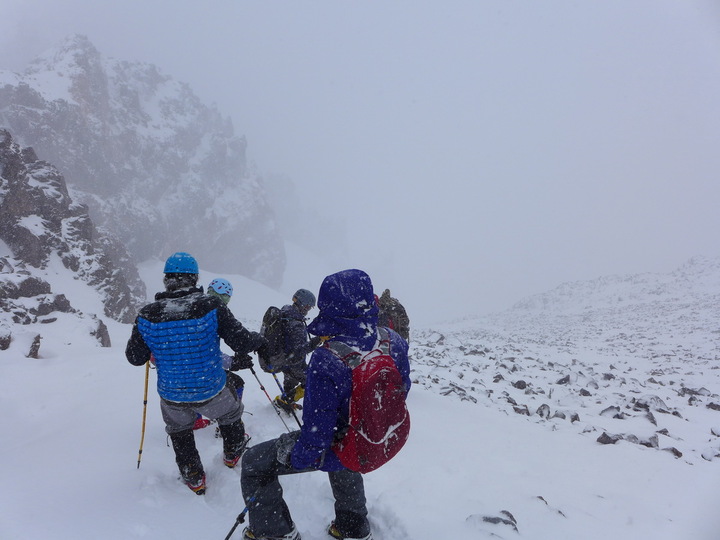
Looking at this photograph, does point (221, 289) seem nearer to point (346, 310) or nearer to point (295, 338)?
point (295, 338)

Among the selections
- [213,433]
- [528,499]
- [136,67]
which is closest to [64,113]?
[136,67]

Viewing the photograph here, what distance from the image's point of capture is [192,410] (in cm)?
372

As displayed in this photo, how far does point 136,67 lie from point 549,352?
99.6 metres

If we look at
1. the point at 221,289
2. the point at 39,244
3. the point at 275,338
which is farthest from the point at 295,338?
the point at 39,244

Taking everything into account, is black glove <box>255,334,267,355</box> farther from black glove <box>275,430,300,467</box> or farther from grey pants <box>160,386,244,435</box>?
black glove <box>275,430,300,467</box>

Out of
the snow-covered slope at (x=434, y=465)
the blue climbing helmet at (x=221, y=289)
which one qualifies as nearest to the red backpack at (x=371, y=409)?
the snow-covered slope at (x=434, y=465)

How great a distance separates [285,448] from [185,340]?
150cm

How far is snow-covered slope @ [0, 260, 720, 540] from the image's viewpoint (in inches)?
130

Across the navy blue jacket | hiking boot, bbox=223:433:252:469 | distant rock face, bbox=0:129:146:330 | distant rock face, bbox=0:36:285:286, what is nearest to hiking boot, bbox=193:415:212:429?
hiking boot, bbox=223:433:252:469

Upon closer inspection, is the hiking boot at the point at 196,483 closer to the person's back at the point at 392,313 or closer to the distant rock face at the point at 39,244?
the person's back at the point at 392,313

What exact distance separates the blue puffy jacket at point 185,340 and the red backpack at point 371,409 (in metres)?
1.65

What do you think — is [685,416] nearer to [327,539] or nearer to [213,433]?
[327,539]

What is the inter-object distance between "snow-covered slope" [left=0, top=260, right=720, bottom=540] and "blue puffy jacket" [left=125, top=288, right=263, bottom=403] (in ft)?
4.08

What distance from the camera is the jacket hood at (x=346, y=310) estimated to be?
2453mm
